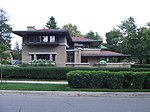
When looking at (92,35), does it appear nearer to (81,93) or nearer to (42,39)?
(42,39)

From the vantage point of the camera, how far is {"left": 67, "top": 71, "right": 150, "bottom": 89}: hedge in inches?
673

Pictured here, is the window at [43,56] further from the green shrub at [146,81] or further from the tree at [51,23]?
the tree at [51,23]

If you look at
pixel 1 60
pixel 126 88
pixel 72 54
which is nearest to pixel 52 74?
pixel 1 60

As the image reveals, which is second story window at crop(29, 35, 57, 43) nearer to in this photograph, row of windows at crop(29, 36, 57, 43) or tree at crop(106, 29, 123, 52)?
row of windows at crop(29, 36, 57, 43)

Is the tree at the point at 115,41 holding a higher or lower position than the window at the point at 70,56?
higher

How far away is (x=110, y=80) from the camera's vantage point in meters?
17.1

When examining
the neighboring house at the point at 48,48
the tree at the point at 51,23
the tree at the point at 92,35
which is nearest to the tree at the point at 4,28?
the tree at the point at 51,23

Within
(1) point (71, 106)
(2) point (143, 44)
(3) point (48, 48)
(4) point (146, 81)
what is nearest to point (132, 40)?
(2) point (143, 44)

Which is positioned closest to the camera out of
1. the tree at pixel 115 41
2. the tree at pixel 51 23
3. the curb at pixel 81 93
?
the curb at pixel 81 93

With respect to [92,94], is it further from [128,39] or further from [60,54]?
[128,39]

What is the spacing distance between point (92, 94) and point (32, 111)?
21.8 ft

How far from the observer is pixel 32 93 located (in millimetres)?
15539

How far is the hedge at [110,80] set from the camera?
1709 cm

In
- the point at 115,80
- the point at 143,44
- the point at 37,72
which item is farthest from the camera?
the point at 143,44
